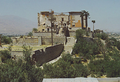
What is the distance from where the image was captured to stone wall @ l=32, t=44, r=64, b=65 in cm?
1930

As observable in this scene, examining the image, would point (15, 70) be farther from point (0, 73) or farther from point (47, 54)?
point (47, 54)

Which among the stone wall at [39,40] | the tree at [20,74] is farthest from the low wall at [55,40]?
the tree at [20,74]

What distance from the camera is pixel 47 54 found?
22219 mm

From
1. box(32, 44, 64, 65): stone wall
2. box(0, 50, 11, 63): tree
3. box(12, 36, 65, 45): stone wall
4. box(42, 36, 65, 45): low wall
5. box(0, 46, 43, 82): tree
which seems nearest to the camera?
box(0, 46, 43, 82): tree

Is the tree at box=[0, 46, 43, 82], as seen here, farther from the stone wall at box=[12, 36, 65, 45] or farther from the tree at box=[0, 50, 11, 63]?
the stone wall at box=[12, 36, 65, 45]

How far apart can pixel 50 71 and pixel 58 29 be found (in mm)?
16228

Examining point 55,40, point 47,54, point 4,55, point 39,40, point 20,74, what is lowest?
point 20,74

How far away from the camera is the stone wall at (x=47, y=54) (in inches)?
760

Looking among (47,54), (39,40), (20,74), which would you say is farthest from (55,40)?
(20,74)

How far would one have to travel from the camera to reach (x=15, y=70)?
49.0 ft

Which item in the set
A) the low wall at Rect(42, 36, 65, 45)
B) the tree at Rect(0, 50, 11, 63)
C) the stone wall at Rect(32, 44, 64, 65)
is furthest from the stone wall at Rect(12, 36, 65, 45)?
the tree at Rect(0, 50, 11, 63)

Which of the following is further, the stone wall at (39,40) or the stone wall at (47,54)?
the stone wall at (39,40)

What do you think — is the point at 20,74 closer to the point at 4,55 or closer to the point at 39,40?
the point at 4,55

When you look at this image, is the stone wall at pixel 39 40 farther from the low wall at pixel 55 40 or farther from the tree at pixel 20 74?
the tree at pixel 20 74
